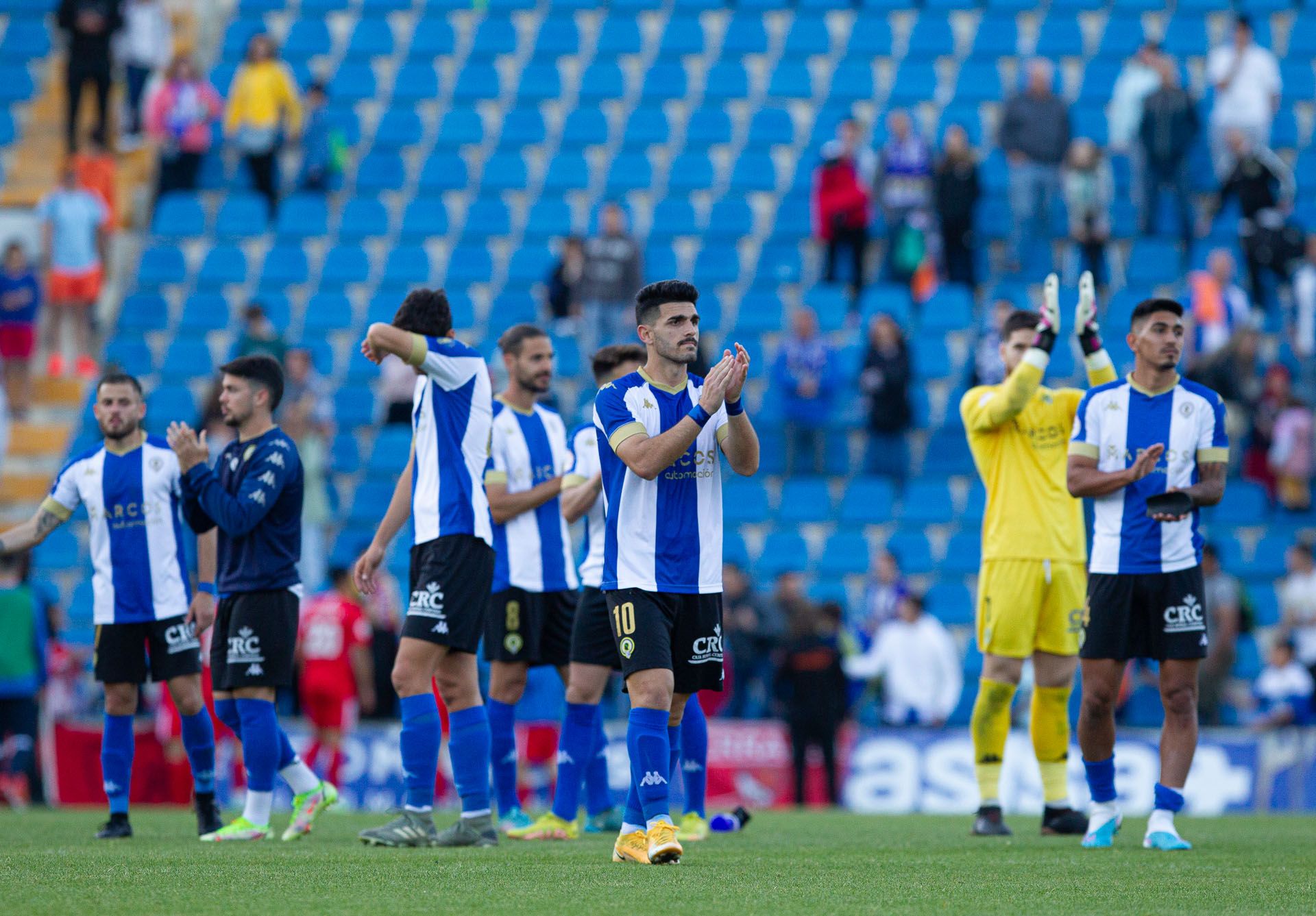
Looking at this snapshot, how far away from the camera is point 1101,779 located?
29.9ft

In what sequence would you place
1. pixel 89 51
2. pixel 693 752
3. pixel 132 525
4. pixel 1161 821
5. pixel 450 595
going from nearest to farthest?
pixel 450 595 < pixel 1161 821 < pixel 693 752 < pixel 132 525 < pixel 89 51

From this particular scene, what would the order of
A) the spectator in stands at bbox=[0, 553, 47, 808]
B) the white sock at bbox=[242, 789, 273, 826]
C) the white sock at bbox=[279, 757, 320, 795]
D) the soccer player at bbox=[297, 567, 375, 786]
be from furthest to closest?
the soccer player at bbox=[297, 567, 375, 786] → the spectator in stands at bbox=[0, 553, 47, 808] → the white sock at bbox=[279, 757, 320, 795] → the white sock at bbox=[242, 789, 273, 826]

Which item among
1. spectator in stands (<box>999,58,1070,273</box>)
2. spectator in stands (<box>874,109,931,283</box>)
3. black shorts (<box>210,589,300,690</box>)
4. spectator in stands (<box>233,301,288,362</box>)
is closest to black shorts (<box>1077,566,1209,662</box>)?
black shorts (<box>210,589,300,690</box>)

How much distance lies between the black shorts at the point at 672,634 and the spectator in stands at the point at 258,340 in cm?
1083

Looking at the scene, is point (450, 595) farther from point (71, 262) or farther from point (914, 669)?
point (71, 262)

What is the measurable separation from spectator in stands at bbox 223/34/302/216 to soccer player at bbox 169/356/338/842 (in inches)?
499

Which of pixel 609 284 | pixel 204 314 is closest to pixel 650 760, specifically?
pixel 609 284

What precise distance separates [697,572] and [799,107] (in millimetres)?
15673

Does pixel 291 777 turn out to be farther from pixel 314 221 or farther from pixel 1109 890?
pixel 314 221

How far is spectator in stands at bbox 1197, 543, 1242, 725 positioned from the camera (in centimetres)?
1589

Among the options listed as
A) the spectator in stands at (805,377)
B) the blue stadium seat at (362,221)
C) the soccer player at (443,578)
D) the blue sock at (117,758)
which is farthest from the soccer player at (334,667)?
the blue stadium seat at (362,221)

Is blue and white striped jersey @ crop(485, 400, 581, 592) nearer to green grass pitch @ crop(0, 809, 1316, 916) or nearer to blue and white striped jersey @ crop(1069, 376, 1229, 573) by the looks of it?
green grass pitch @ crop(0, 809, 1316, 916)

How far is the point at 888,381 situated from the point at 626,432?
10687mm

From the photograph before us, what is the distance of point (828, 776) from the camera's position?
15.5 m
